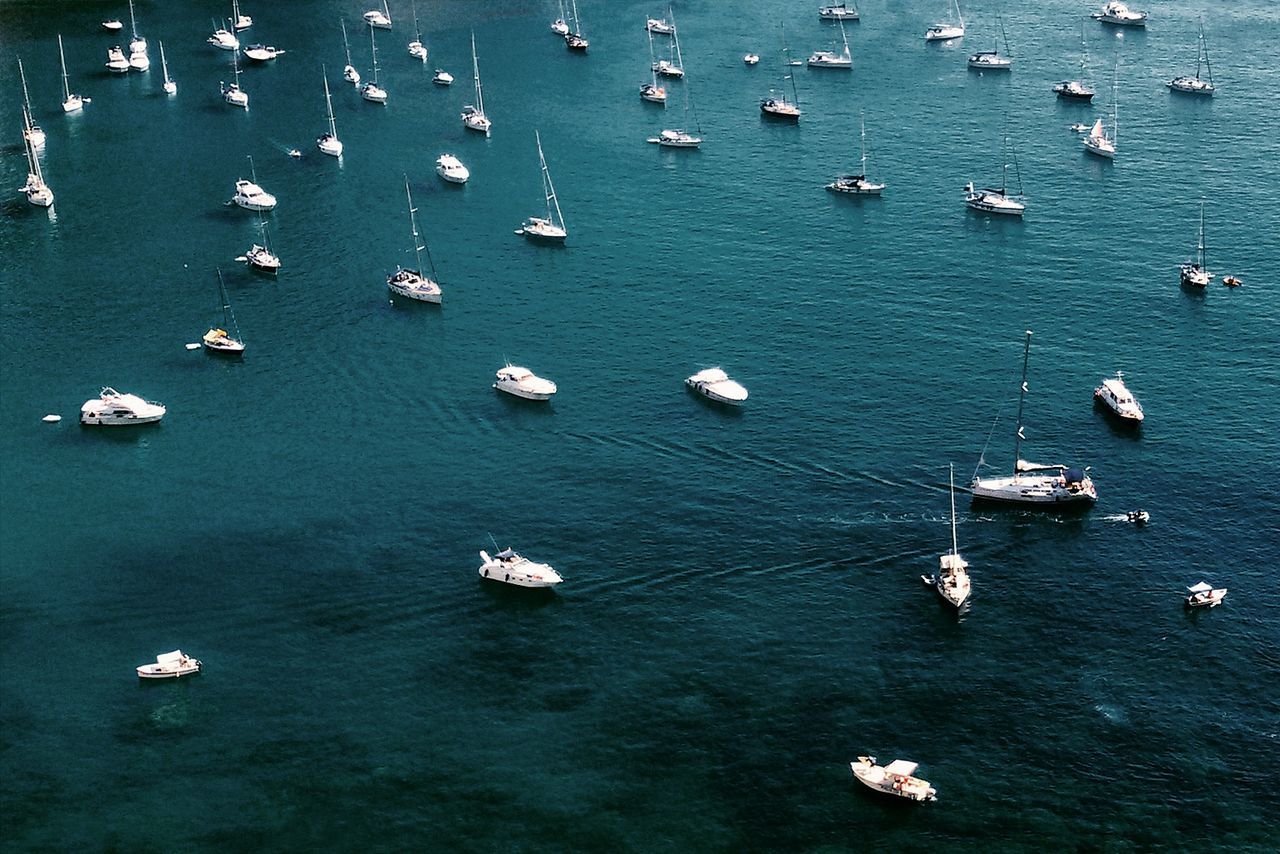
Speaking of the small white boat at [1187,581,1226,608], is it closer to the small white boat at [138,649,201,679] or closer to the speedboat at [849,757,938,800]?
the speedboat at [849,757,938,800]

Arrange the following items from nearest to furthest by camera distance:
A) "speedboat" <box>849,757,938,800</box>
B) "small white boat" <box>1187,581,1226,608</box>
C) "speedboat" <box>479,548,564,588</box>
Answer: "speedboat" <box>849,757,938,800</box>
"small white boat" <box>1187,581,1226,608</box>
"speedboat" <box>479,548,564,588</box>

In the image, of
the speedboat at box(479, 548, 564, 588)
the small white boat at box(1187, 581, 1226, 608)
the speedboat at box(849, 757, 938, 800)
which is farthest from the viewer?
the speedboat at box(479, 548, 564, 588)

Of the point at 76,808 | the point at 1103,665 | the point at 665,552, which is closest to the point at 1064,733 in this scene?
the point at 1103,665

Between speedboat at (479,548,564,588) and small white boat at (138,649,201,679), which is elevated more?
speedboat at (479,548,564,588)

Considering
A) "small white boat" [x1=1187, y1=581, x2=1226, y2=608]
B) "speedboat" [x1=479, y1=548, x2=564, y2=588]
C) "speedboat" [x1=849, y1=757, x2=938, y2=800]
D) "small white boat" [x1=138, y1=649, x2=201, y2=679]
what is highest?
"speedboat" [x1=479, y1=548, x2=564, y2=588]

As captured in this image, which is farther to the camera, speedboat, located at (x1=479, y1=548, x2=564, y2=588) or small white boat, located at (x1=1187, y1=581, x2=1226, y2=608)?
speedboat, located at (x1=479, y1=548, x2=564, y2=588)

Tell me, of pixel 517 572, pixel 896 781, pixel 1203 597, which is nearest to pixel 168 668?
pixel 517 572

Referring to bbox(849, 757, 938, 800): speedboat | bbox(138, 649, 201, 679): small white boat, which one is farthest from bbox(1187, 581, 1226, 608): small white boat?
bbox(138, 649, 201, 679): small white boat
